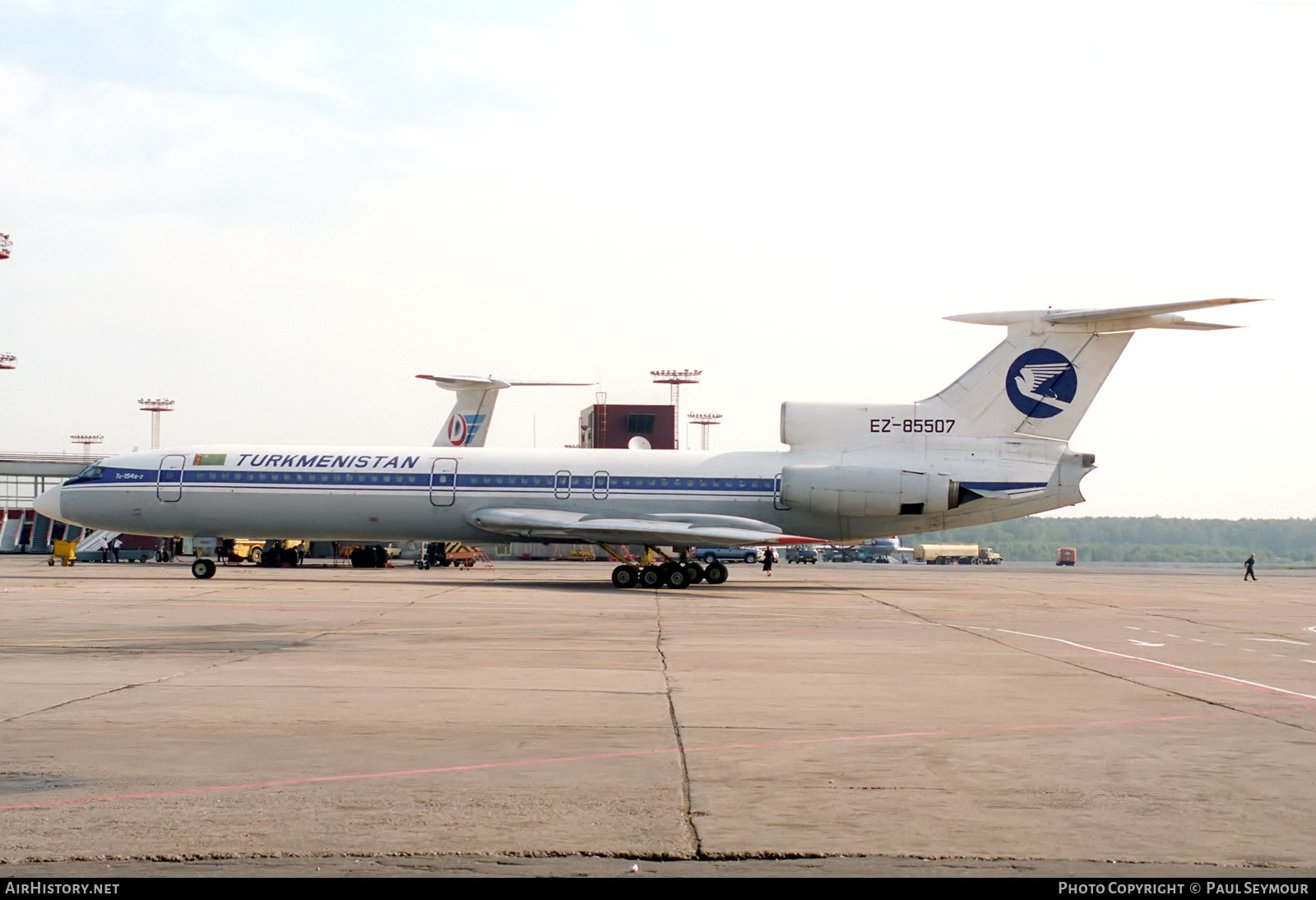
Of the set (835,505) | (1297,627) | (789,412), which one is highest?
(789,412)

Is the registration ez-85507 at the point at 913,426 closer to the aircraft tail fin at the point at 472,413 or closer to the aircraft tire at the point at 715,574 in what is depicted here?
the aircraft tire at the point at 715,574

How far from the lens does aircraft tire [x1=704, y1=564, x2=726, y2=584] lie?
36.1 metres

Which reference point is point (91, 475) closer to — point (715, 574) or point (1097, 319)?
point (715, 574)

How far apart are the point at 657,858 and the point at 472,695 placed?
5853 mm

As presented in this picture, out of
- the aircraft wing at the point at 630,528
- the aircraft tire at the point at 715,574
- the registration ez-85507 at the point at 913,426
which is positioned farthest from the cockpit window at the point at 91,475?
the registration ez-85507 at the point at 913,426

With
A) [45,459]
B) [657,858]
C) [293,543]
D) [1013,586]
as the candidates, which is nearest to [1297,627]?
[1013,586]

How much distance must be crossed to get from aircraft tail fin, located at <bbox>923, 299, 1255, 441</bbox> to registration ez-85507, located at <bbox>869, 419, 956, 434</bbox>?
1.22ft

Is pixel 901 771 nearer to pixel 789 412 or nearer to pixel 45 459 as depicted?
pixel 789 412

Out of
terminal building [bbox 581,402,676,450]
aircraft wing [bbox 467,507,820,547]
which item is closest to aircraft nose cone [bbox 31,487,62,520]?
aircraft wing [bbox 467,507,820,547]

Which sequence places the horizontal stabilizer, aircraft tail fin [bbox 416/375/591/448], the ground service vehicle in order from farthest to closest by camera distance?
1. the ground service vehicle
2. aircraft tail fin [bbox 416/375/591/448]
3. the horizontal stabilizer

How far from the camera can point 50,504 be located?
38.3 metres

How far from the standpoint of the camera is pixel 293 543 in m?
57.6

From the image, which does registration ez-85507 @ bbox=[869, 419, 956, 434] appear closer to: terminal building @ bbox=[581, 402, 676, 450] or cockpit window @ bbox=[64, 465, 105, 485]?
cockpit window @ bbox=[64, 465, 105, 485]

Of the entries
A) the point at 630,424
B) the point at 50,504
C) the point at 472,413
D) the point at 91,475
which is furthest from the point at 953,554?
the point at 50,504
